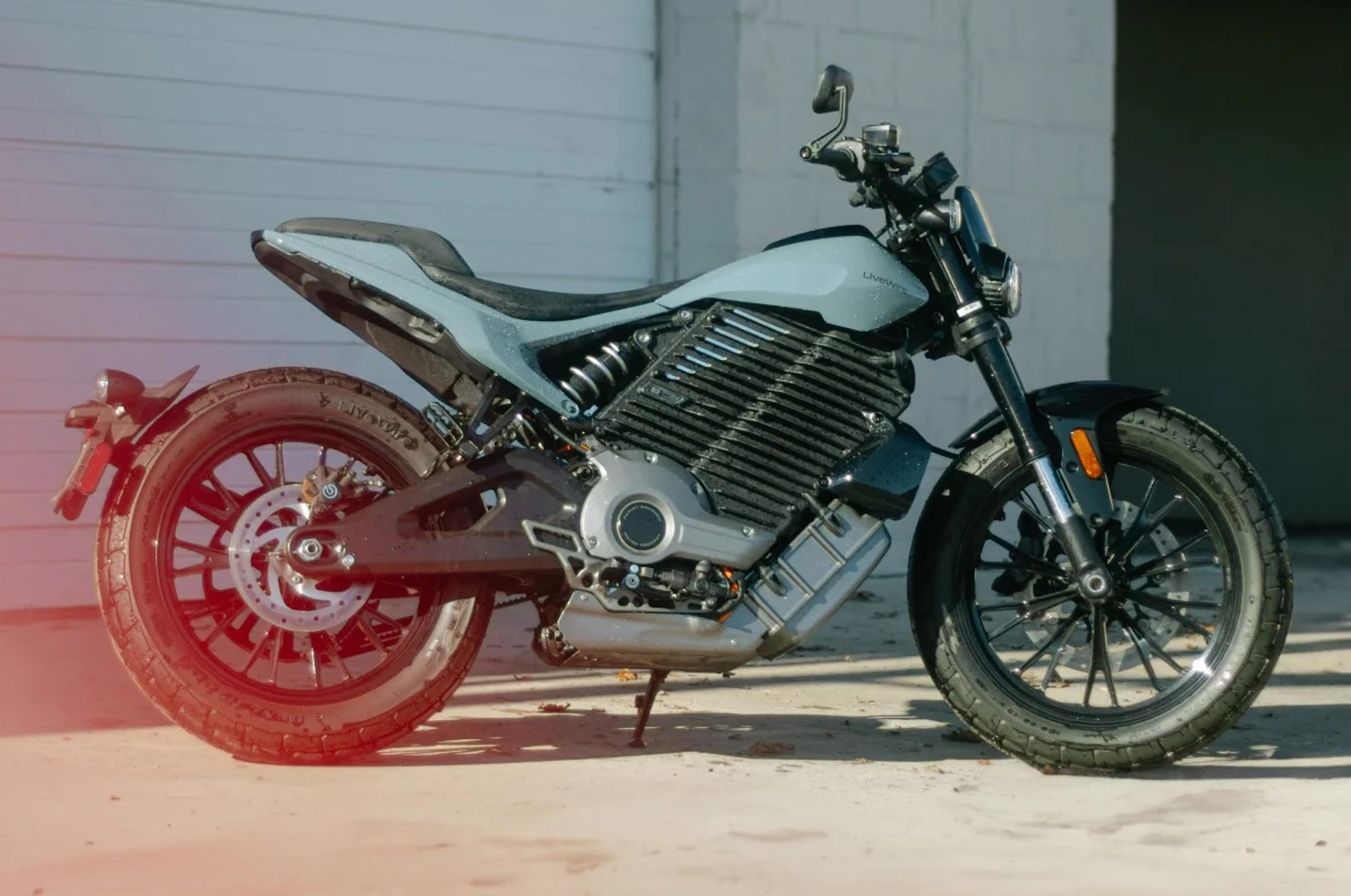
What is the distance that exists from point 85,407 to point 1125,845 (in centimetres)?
233

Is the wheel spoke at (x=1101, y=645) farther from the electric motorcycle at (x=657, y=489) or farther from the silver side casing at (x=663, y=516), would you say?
the silver side casing at (x=663, y=516)

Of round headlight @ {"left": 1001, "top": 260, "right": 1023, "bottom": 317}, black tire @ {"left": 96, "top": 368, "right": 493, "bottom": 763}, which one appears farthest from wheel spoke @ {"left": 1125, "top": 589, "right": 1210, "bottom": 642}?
black tire @ {"left": 96, "top": 368, "right": 493, "bottom": 763}

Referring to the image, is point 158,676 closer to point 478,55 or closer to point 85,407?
point 85,407

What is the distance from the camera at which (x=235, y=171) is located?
6477 mm

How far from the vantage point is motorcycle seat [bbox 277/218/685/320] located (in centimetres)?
390

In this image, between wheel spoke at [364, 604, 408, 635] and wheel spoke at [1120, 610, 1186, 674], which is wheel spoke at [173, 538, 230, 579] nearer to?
wheel spoke at [364, 604, 408, 635]

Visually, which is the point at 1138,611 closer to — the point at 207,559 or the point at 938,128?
the point at 207,559

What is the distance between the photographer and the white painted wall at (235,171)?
619 centimetres

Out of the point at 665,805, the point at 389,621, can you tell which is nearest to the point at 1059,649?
the point at 665,805

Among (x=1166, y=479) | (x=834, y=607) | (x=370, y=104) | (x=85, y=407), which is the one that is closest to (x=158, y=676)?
(x=85, y=407)

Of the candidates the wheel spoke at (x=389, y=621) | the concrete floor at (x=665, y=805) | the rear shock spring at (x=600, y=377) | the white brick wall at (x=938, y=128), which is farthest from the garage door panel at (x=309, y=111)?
the rear shock spring at (x=600, y=377)

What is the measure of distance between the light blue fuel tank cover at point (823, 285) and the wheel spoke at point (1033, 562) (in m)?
0.59

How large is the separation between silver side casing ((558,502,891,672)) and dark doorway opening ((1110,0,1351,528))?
582 cm

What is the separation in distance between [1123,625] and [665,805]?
115 cm
